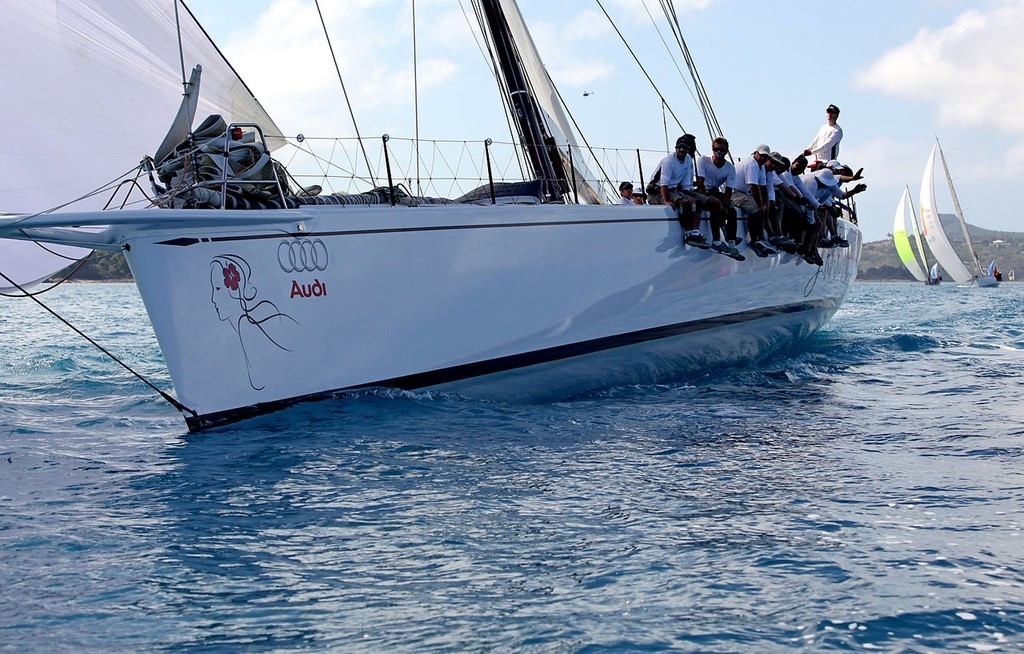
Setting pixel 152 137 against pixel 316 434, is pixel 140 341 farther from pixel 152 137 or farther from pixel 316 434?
pixel 316 434

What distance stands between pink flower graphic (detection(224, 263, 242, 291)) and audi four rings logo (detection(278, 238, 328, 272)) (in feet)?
0.90

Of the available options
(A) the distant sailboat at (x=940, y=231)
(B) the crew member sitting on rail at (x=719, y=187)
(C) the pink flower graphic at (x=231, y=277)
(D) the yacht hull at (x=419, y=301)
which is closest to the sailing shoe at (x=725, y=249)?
(B) the crew member sitting on rail at (x=719, y=187)

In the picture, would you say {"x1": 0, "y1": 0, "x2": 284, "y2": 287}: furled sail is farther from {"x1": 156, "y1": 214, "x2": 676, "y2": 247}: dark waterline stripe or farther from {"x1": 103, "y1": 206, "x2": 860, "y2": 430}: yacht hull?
{"x1": 156, "y1": 214, "x2": 676, "y2": 247}: dark waterline stripe

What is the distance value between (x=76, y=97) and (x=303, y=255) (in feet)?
5.77

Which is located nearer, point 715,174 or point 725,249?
point 725,249

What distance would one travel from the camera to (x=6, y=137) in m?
5.66

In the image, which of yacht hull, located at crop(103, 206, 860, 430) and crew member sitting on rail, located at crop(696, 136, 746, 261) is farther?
crew member sitting on rail, located at crop(696, 136, 746, 261)

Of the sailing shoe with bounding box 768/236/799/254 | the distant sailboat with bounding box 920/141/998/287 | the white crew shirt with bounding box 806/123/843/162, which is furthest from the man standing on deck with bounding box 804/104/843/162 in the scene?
the distant sailboat with bounding box 920/141/998/287

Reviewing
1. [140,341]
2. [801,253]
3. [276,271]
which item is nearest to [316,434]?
[276,271]

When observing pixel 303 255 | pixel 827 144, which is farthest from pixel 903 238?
pixel 303 255

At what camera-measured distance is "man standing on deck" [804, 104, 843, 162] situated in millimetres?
11430

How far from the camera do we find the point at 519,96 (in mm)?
9305

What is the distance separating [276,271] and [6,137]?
177cm

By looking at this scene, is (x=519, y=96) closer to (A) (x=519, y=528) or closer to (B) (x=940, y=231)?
(A) (x=519, y=528)
